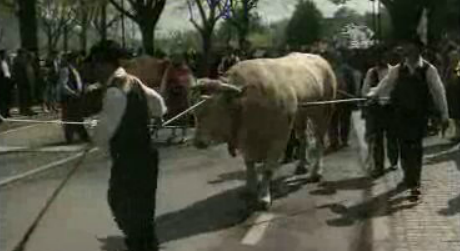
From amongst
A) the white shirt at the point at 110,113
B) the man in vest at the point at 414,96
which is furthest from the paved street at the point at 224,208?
the white shirt at the point at 110,113

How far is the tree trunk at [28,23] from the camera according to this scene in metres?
10.1

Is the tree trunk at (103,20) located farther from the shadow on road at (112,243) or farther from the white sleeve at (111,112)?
the white sleeve at (111,112)

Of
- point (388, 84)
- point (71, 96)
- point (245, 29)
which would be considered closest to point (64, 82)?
point (71, 96)

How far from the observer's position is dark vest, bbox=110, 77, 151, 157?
5020 millimetres

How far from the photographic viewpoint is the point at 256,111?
27.5 ft

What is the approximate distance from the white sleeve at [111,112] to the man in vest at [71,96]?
338 centimetres

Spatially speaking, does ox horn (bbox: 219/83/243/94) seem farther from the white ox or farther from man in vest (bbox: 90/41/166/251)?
man in vest (bbox: 90/41/166/251)

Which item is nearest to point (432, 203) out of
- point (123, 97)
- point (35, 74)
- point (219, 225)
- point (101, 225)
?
point (219, 225)

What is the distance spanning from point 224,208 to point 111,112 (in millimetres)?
3785

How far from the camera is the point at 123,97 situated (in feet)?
16.2

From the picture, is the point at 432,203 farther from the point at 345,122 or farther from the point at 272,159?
the point at 345,122

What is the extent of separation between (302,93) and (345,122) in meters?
2.86

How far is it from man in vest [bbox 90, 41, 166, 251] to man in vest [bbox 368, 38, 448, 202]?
3568mm

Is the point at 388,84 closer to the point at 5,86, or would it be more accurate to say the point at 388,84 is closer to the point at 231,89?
the point at 231,89
